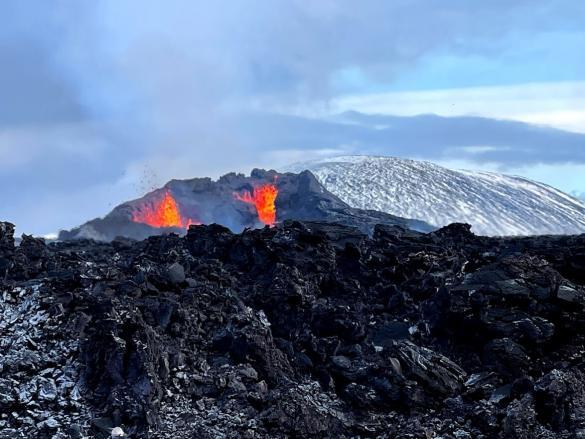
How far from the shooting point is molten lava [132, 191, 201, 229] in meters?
94.5

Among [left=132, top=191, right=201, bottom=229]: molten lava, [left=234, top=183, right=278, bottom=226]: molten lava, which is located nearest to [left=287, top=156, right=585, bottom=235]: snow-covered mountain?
[left=234, top=183, right=278, bottom=226]: molten lava

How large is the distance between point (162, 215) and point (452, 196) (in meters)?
39.0

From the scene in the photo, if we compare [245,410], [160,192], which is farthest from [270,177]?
[245,410]

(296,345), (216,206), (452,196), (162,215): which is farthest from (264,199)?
(296,345)

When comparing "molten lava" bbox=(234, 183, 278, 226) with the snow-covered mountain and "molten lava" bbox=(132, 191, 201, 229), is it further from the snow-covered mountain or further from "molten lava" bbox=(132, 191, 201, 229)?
the snow-covered mountain

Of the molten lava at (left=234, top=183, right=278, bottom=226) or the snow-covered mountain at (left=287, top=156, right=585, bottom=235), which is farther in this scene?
the molten lava at (left=234, top=183, right=278, bottom=226)

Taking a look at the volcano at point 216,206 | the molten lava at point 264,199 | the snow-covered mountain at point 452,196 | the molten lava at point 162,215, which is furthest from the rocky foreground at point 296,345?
the snow-covered mountain at point 452,196

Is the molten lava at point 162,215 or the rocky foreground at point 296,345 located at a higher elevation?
the molten lava at point 162,215

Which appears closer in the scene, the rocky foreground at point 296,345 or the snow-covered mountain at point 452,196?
the rocky foreground at point 296,345

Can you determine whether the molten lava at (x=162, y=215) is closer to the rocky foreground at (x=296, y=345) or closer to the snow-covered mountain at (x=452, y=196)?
the snow-covered mountain at (x=452, y=196)

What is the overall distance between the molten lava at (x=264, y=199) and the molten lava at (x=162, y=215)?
8.14m

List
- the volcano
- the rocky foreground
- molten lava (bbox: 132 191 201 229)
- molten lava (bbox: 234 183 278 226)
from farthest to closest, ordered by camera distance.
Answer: molten lava (bbox: 132 191 201 229) < molten lava (bbox: 234 183 278 226) < the volcano < the rocky foreground

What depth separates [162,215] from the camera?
96.7 meters

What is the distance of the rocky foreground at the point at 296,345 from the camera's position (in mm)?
20844
